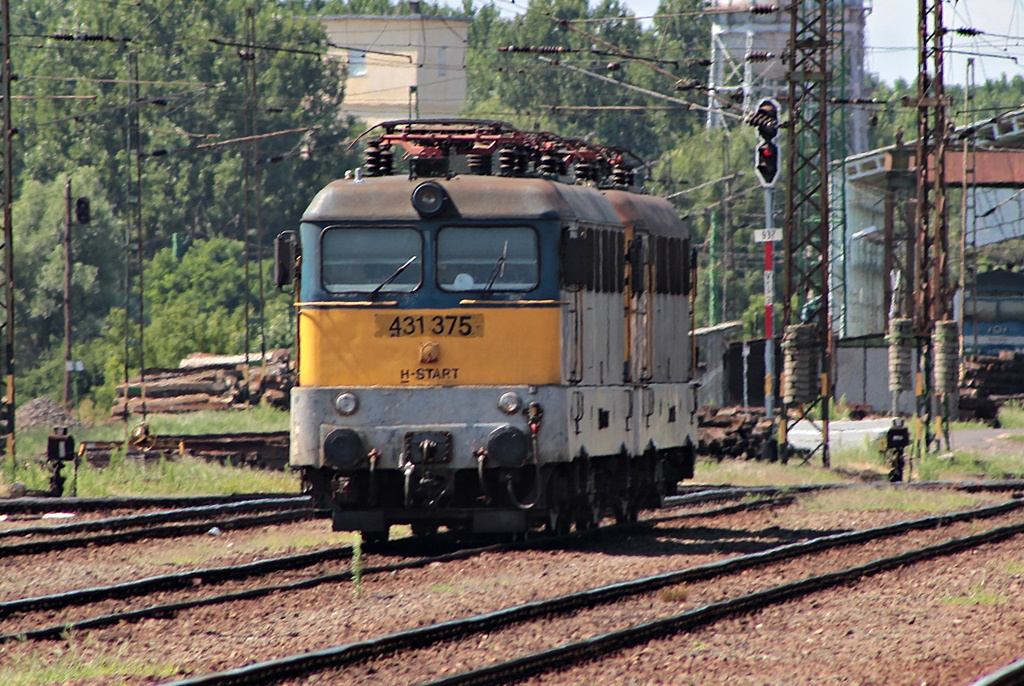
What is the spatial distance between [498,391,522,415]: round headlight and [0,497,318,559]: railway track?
2.22 meters

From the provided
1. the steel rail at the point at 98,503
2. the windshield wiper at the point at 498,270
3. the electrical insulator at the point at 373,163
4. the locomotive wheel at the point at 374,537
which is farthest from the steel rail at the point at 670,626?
the steel rail at the point at 98,503

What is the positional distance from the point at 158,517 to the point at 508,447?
197 inches

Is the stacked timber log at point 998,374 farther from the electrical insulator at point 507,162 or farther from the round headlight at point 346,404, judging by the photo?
the round headlight at point 346,404

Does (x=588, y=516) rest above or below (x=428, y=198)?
below

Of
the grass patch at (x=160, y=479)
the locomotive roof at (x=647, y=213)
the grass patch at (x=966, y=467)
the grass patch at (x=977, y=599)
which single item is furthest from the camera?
the grass patch at (x=966, y=467)

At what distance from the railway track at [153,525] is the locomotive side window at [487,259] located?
261 centimetres

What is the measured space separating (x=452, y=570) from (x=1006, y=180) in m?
40.9

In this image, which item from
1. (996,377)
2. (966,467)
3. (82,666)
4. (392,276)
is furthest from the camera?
(996,377)

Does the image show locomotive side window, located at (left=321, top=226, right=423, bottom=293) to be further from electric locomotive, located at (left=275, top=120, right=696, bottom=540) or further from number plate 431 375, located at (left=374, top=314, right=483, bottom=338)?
number plate 431 375, located at (left=374, top=314, right=483, bottom=338)

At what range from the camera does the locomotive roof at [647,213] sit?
15.7m

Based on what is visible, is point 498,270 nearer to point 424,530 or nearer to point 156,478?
point 424,530

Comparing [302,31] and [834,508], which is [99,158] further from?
[834,508]

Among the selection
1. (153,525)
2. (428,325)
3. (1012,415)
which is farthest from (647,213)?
(1012,415)

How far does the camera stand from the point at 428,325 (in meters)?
13.6
